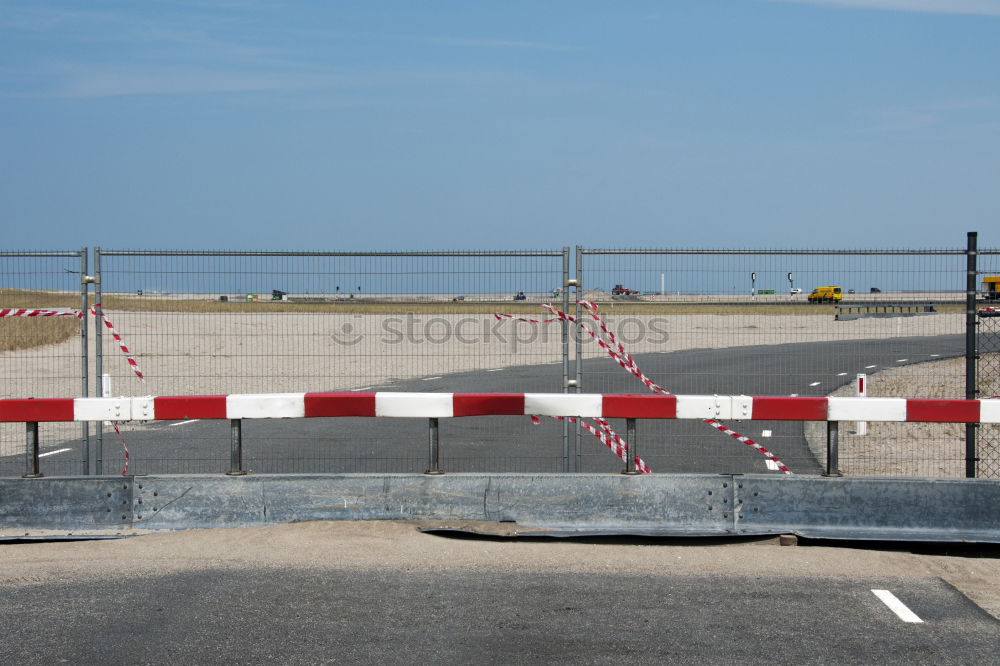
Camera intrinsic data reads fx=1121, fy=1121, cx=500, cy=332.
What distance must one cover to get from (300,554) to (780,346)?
20.5ft

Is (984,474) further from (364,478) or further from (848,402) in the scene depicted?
(364,478)

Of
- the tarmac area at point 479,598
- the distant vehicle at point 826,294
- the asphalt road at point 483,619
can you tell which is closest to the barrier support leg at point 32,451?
the tarmac area at point 479,598

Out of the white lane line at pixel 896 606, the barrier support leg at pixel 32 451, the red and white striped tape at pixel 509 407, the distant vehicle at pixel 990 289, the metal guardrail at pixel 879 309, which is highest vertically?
the distant vehicle at pixel 990 289

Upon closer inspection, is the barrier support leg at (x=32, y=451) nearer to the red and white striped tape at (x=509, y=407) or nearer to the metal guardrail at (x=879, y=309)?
the red and white striped tape at (x=509, y=407)

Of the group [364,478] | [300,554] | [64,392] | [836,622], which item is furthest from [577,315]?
[64,392]

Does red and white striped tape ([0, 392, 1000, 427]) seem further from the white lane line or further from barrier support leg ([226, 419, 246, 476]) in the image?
the white lane line

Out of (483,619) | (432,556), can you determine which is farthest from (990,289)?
(483,619)

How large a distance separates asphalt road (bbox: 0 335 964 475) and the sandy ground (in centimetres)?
225

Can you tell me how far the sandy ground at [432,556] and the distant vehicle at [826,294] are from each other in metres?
3.07

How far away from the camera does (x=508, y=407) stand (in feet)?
28.9

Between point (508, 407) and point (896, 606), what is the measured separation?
327cm

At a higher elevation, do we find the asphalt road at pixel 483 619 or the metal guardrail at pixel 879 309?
the metal guardrail at pixel 879 309

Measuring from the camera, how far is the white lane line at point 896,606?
6504 millimetres

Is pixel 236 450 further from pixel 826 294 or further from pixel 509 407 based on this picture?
pixel 826 294
